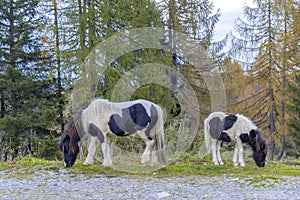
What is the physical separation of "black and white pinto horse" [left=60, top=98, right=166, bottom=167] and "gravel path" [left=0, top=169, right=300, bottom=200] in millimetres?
960

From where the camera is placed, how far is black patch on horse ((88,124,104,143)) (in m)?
6.50

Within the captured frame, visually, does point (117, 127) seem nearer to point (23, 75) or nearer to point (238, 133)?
point (238, 133)

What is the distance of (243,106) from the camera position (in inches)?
604

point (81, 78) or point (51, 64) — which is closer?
point (81, 78)

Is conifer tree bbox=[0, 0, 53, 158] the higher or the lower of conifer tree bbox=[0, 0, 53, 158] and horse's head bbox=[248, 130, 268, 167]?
the higher

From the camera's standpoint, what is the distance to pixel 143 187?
4.82m

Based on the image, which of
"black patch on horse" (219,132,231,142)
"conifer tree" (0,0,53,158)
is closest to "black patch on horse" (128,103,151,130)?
"black patch on horse" (219,132,231,142)

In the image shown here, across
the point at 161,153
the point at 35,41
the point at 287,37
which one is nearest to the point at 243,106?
the point at 287,37

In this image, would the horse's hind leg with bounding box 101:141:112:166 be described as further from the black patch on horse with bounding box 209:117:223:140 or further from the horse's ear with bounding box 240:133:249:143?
the horse's ear with bounding box 240:133:249:143

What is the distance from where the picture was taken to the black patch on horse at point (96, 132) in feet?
21.3

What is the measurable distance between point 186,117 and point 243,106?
4.84 metres

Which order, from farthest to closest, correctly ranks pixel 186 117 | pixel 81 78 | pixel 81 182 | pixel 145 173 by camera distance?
pixel 186 117 → pixel 81 78 → pixel 145 173 → pixel 81 182

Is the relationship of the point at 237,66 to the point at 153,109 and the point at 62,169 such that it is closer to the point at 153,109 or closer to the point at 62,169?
the point at 153,109

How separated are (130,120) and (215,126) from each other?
1981 millimetres
